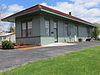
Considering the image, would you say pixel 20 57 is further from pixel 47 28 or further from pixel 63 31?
pixel 63 31

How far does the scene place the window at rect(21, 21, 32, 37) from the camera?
13.5 metres

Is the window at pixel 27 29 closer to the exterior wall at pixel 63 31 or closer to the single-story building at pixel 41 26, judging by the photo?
the single-story building at pixel 41 26

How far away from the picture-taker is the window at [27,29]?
13492mm

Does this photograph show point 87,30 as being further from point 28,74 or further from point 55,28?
point 28,74

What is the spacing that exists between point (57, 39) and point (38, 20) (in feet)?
12.4

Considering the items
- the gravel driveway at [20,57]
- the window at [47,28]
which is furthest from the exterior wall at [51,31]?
the gravel driveway at [20,57]

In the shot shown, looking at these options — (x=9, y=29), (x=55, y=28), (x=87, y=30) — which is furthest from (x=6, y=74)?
(x=9, y=29)

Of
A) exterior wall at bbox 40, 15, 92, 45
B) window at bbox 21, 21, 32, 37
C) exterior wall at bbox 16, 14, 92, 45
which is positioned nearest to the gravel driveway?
exterior wall at bbox 16, 14, 92, 45

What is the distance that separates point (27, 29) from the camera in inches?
542

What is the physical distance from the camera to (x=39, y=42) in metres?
12.2

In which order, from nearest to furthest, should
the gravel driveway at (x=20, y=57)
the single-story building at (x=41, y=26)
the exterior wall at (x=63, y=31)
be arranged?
1. the gravel driveway at (x=20, y=57)
2. the single-story building at (x=41, y=26)
3. the exterior wall at (x=63, y=31)

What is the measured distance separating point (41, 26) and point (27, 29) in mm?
2244

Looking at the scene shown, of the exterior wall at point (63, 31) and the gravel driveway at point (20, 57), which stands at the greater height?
the exterior wall at point (63, 31)

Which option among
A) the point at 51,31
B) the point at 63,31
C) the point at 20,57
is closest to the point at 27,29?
the point at 51,31
